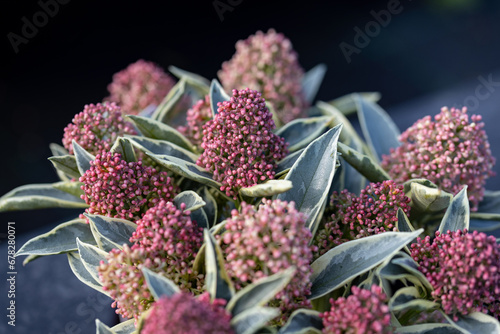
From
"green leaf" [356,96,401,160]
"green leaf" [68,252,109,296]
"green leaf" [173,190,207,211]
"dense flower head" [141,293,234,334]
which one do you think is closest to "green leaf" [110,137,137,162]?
"green leaf" [173,190,207,211]

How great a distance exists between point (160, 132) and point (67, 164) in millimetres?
196

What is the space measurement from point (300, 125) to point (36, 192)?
1.98ft

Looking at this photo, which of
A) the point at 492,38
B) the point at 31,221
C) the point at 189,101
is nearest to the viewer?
the point at 189,101

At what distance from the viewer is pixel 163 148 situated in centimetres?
101

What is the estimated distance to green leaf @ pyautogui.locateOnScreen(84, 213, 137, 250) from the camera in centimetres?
90

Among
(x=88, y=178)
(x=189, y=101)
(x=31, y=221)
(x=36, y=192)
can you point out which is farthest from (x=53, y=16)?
(x=88, y=178)

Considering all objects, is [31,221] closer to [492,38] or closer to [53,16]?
[53,16]

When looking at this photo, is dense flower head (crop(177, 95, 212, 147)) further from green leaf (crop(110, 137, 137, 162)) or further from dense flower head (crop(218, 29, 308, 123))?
dense flower head (crop(218, 29, 308, 123))

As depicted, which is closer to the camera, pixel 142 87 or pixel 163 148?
pixel 163 148

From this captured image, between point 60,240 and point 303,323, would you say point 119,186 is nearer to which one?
point 60,240

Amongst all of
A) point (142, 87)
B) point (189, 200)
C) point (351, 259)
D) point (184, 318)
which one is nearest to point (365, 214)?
point (351, 259)

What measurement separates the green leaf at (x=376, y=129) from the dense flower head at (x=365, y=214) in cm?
29

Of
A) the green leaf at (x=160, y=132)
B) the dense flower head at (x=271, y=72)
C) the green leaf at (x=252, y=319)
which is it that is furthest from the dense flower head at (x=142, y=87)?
the green leaf at (x=252, y=319)

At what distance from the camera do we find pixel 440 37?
8.48 ft
